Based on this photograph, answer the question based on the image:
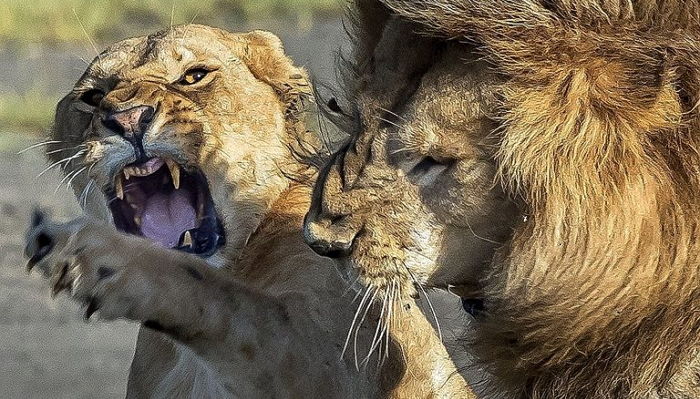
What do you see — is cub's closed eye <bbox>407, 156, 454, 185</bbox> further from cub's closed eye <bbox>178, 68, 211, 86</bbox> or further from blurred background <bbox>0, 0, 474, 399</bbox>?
cub's closed eye <bbox>178, 68, 211, 86</bbox>

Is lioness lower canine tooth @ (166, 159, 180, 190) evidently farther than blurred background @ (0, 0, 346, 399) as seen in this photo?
No

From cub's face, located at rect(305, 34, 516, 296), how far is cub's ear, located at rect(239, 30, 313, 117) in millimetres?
1474

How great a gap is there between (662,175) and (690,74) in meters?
0.18

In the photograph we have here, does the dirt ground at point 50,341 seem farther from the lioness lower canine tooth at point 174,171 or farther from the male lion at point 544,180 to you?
the male lion at point 544,180

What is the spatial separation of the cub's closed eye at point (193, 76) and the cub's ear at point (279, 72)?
147mm

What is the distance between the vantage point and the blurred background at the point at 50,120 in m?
6.23

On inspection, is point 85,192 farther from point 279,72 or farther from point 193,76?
point 279,72

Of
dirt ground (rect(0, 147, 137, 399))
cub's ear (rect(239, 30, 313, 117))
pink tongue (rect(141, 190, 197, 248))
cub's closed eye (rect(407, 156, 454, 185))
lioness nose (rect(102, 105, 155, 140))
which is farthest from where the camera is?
dirt ground (rect(0, 147, 137, 399))

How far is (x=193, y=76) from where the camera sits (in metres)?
4.20

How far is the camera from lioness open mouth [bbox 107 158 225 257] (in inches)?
161

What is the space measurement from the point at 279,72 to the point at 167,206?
502 millimetres

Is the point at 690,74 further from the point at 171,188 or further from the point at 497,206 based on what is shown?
the point at 171,188

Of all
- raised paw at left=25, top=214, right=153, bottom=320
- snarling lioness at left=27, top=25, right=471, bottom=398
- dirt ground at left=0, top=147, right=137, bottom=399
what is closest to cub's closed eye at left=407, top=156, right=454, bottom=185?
→ snarling lioness at left=27, top=25, right=471, bottom=398

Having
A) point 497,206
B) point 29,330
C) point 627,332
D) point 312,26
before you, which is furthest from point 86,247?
point 312,26
